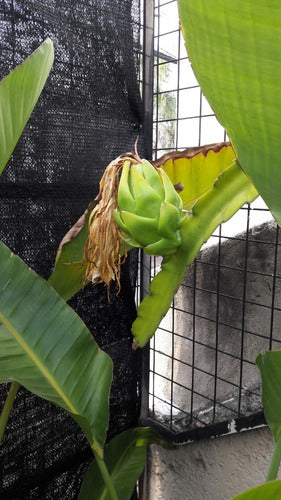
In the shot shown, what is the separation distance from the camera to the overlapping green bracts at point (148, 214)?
44 centimetres

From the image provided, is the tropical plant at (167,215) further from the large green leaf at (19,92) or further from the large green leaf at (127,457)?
the large green leaf at (127,457)

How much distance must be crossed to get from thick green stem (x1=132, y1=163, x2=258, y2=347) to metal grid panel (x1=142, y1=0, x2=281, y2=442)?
458 mm

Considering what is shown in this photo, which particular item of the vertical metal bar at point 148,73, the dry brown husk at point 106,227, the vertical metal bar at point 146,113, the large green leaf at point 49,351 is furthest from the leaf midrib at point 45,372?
the vertical metal bar at point 148,73

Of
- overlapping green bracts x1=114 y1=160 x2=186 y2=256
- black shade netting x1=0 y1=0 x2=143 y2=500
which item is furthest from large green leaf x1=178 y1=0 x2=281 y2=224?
black shade netting x1=0 y1=0 x2=143 y2=500

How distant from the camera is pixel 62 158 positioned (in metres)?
0.85

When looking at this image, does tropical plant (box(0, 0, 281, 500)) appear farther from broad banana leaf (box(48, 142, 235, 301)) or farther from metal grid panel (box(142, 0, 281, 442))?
A: metal grid panel (box(142, 0, 281, 442))

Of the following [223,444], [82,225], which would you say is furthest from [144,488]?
[82,225]

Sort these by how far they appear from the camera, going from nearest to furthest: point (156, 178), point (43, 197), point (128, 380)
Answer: point (156, 178), point (43, 197), point (128, 380)

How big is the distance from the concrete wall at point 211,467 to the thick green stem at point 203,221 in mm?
604

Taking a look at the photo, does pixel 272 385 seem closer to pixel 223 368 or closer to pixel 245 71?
pixel 245 71

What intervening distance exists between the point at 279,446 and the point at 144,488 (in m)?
0.81

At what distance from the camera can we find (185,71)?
0.97m

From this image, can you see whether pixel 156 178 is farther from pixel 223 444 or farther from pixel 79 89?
pixel 223 444

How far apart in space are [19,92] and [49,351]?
0.35 meters
